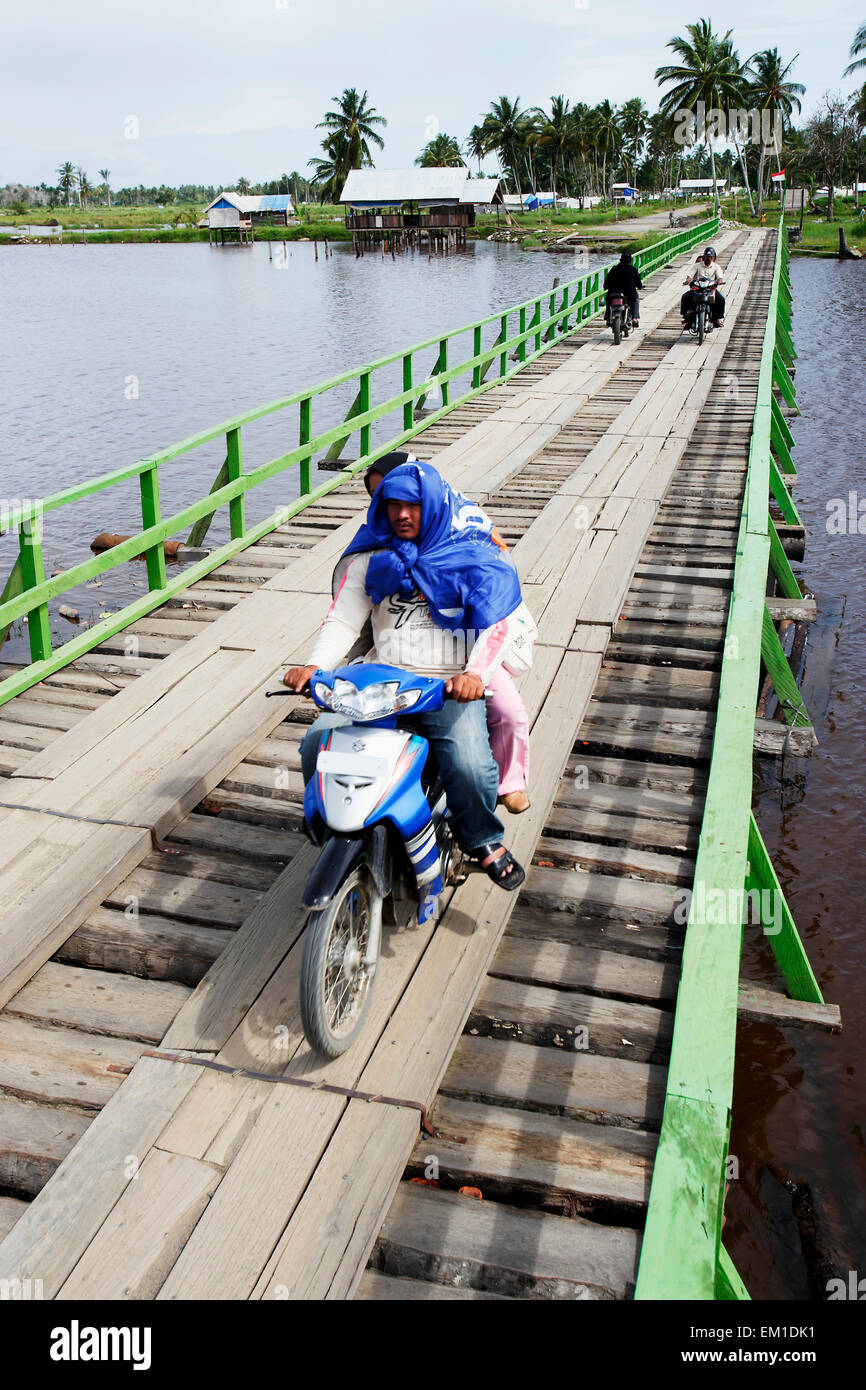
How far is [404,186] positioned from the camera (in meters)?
90.2

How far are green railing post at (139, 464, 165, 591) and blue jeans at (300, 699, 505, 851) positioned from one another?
464 centimetres

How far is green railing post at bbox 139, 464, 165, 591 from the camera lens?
8.09 metres

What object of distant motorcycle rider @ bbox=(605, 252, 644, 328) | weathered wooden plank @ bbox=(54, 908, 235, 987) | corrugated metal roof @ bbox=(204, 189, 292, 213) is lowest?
weathered wooden plank @ bbox=(54, 908, 235, 987)

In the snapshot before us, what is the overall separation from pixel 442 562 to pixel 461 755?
710 millimetres

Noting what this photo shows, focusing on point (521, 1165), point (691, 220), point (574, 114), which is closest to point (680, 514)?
point (521, 1165)

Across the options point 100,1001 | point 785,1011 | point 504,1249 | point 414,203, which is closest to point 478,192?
point 414,203

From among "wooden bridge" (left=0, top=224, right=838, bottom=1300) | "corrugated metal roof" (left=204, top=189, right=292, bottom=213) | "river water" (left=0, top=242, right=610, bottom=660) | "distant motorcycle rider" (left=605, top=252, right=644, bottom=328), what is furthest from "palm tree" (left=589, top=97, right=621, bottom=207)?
"wooden bridge" (left=0, top=224, right=838, bottom=1300)

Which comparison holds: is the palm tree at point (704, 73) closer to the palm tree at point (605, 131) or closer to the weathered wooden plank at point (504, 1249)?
the palm tree at point (605, 131)

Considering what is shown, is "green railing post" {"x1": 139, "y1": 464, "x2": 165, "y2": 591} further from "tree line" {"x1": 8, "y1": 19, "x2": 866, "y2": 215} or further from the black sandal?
"tree line" {"x1": 8, "y1": 19, "x2": 866, "y2": 215}

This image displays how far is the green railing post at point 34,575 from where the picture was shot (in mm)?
6785

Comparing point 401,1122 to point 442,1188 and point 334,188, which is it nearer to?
point 442,1188

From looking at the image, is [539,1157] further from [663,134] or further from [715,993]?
[663,134]

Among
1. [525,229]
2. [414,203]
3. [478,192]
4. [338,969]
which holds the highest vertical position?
[478,192]

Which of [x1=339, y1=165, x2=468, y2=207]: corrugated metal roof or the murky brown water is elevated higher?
[x1=339, y1=165, x2=468, y2=207]: corrugated metal roof
